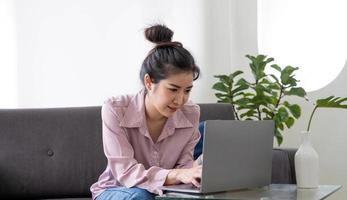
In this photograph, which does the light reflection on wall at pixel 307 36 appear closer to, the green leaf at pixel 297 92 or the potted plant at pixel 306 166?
the green leaf at pixel 297 92

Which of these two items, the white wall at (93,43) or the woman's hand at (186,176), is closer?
the woman's hand at (186,176)

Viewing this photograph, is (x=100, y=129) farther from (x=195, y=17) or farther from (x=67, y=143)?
(x=195, y=17)

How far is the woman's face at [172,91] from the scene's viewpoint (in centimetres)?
203

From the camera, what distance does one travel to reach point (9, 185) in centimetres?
264

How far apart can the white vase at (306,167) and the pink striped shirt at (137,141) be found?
1.30 feet

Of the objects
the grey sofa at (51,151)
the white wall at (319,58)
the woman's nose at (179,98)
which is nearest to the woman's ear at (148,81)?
the woman's nose at (179,98)

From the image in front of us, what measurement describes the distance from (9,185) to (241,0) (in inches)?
71.5

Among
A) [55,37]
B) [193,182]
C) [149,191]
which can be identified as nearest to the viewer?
[193,182]

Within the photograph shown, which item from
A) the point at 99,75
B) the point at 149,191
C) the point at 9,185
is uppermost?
the point at 99,75

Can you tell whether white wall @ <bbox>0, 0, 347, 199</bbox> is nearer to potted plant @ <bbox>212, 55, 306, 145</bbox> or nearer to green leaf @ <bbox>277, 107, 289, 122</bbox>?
potted plant @ <bbox>212, 55, 306, 145</bbox>

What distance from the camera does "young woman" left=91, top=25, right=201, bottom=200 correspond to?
6.56 ft

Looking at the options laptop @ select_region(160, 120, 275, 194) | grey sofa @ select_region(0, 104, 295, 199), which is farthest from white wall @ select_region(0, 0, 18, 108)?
laptop @ select_region(160, 120, 275, 194)

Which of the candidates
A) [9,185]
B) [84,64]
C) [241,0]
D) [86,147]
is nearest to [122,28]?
[84,64]

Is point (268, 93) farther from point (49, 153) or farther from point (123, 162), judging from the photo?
point (123, 162)
